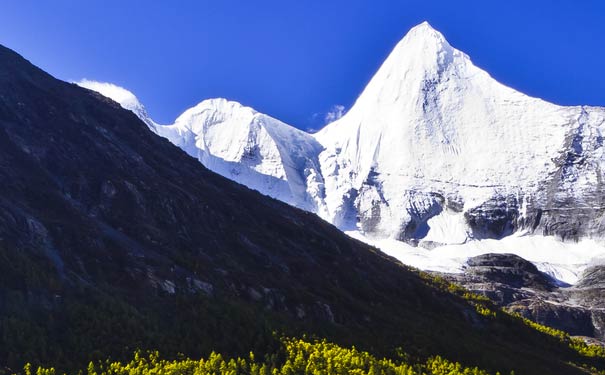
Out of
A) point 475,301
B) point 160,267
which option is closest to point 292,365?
point 160,267

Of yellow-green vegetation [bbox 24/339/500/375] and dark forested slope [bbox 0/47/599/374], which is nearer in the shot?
yellow-green vegetation [bbox 24/339/500/375]

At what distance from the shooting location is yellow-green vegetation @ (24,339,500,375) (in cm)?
6341

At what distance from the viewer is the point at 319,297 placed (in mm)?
98188

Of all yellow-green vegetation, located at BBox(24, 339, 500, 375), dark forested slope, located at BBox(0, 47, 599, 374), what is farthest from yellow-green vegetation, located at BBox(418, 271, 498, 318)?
yellow-green vegetation, located at BBox(24, 339, 500, 375)

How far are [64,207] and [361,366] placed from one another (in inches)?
1688

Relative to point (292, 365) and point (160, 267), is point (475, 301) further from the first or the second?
point (160, 267)

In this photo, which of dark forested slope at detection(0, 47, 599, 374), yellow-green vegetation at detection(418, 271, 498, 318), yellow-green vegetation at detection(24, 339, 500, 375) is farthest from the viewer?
yellow-green vegetation at detection(418, 271, 498, 318)

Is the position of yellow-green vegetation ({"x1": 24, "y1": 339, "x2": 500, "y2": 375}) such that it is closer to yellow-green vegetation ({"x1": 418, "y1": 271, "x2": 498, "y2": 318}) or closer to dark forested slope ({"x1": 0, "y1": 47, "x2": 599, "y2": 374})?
dark forested slope ({"x1": 0, "y1": 47, "x2": 599, "y2": 374})

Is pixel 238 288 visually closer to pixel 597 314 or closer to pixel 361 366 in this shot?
pixel 361 366

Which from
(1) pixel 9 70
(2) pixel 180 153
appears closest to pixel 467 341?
(2) pixel 180 153

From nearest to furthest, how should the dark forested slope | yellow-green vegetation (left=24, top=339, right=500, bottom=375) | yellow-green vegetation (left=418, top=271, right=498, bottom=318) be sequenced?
yellow-green vegetation (left=24, top=339, right=500, bottom=375) → the dark forested slope → yellow-green vegetation (left=418, top=271, right=498, bottom=318)

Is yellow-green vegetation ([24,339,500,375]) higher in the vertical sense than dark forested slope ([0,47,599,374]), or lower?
lower

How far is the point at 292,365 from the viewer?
237 ft

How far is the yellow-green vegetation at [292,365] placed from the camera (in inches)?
2496
